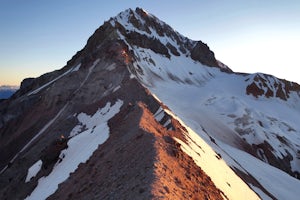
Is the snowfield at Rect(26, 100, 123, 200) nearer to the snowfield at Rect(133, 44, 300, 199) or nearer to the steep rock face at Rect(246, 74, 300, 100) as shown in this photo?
the snowfield at Rect(133, 44, 300, 199)

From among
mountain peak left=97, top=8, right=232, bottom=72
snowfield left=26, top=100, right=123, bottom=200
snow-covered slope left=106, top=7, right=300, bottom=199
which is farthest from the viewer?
mountain peak left=97, top=8, right=232, bottom=72

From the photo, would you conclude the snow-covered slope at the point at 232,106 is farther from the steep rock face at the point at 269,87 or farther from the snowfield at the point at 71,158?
the snowfield at the point at 71,158

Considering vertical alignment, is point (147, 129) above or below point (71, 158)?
above

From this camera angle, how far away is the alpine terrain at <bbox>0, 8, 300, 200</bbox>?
15680 millimetres

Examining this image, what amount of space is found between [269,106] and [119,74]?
88.3 m

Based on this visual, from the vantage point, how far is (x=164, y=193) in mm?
11188

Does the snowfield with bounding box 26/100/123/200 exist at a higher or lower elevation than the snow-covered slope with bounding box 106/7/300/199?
lower

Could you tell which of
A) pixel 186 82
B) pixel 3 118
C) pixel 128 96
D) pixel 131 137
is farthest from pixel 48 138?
pixel 186 82

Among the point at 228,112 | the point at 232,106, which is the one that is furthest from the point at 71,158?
the point at 232,106

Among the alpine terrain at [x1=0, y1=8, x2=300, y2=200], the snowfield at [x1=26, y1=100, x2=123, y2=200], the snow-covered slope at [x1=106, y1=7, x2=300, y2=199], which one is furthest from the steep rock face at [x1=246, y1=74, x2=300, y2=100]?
the snowfield at [x1=26, y1=100, x2=123, y2=200]

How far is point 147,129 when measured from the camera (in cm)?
1916

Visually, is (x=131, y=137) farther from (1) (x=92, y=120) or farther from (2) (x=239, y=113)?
(2) (x=239, y=113)

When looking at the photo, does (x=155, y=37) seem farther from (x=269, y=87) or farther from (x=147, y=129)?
(x=147, y=129)

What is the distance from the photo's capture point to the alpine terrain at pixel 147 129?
51.4 ft
